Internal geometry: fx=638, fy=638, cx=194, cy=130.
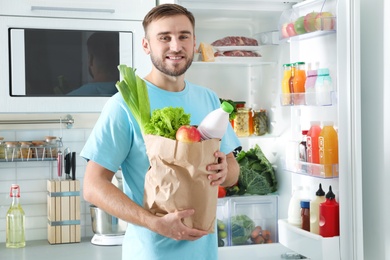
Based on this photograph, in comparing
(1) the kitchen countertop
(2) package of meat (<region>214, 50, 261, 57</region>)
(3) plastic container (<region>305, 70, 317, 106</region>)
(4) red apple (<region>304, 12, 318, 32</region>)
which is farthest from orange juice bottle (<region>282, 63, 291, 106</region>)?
(1) the kitchen countertop

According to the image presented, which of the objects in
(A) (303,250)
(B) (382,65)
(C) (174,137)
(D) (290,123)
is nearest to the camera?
(C) (174,137)

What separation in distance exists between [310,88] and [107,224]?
45.2 inches

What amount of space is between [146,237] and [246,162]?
145cm

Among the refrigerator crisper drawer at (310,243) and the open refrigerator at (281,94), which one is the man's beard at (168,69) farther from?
the refrigerator crisper drawer at (310,243)

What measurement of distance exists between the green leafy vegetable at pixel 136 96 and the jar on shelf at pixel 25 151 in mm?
1589

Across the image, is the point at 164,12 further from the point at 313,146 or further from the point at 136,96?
the point at 313,146

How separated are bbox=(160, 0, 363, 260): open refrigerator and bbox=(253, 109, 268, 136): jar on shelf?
0.03 metres

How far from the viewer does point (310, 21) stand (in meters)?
2.56

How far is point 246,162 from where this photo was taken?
3098 mm

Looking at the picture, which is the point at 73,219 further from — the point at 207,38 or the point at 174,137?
the point at 174,137

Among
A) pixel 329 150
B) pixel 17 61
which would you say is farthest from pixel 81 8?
pixel 329 150

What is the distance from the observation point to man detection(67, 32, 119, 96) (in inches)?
114

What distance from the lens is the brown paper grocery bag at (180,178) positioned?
1482 mm

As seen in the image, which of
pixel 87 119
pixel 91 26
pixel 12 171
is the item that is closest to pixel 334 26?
pixel 91 26
